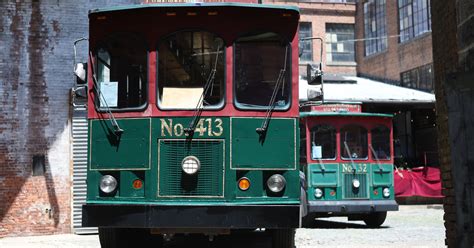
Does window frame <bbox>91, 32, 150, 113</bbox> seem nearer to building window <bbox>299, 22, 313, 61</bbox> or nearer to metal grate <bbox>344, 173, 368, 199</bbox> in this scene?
metal grate <bbox>344, 173, 368, 199</bbox>

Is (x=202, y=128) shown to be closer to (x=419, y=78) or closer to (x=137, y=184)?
(x=137, y=184)

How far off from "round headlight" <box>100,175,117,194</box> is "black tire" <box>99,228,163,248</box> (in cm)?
119

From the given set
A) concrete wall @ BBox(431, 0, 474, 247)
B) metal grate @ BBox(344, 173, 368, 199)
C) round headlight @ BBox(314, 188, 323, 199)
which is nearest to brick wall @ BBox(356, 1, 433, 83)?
metal grate @ BBox(344, 173, 368, 199)

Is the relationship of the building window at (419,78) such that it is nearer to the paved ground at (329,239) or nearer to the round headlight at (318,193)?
the paved ground at (329,239)

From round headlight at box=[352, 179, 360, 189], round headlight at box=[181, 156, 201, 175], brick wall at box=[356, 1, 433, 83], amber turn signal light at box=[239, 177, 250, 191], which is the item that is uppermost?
brick wall at box=[356, 1, 433, 83]

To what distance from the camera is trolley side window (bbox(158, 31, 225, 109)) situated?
6984mm

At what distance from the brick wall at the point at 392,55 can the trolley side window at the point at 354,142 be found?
14901mm

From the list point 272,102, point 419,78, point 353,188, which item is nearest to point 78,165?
point 353,188

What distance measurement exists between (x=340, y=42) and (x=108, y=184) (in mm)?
28698

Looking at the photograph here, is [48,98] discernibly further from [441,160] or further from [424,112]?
[424,112]

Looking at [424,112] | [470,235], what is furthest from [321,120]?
[424,112]

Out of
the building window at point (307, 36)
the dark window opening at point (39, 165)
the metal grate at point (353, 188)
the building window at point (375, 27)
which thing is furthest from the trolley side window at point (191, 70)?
the building window at point (375, 27)

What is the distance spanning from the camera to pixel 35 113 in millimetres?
11883

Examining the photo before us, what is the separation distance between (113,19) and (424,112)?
2119cm
